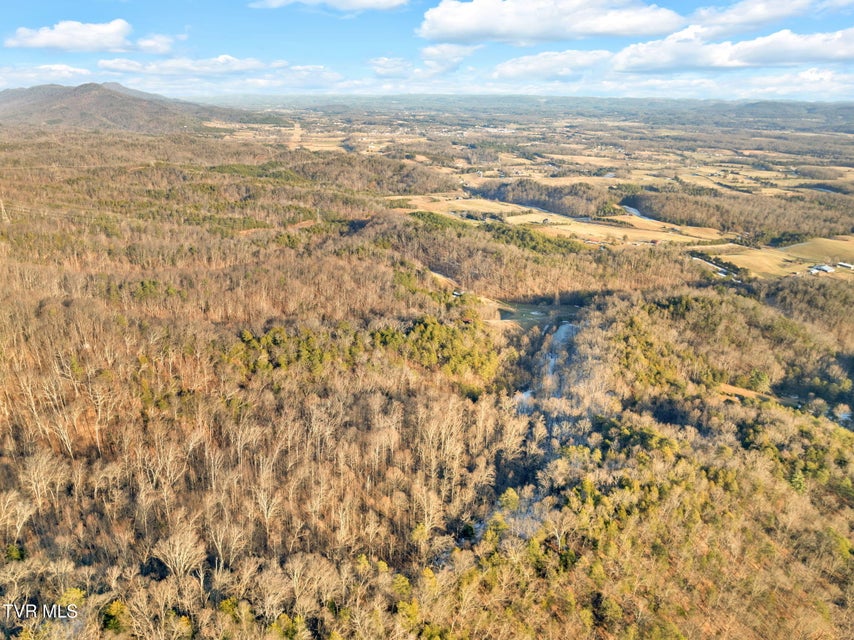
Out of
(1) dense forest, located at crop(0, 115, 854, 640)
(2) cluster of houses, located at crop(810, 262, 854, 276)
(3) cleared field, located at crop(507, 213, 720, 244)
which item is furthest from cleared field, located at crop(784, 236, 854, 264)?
(1) dense forest, located at crop(0, 115, 854, 640)

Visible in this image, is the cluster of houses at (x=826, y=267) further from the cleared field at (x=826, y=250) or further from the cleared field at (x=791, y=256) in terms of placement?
the cleared field at (x=826, y=250)

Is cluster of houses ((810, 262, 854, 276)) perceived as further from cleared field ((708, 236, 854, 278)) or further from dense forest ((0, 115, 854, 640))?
dense forest ((0, 115, 854, 640))

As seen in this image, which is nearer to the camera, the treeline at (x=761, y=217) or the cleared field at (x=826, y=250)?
the cleared field at (x=826, y=250)

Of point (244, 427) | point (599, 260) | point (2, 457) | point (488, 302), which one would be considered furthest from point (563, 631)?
point (599, 260)

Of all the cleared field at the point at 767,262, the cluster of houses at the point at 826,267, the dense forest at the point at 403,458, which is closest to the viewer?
the dense forest at the point at 403,458

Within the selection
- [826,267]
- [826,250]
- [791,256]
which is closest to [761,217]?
[826,250]

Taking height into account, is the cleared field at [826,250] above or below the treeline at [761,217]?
below

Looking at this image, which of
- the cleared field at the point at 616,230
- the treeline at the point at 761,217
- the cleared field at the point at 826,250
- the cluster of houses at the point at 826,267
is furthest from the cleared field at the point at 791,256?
the cleared field at the point at 616,230

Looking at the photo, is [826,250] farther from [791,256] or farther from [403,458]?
[403,458]

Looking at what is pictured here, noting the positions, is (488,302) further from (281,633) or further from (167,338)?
(281,633)
